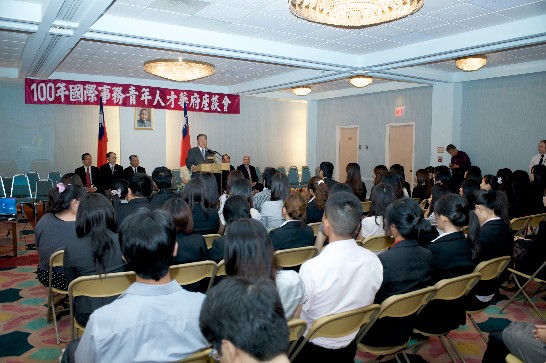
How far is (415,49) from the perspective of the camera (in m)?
7.36

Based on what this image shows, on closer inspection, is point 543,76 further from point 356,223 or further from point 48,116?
point 48,116

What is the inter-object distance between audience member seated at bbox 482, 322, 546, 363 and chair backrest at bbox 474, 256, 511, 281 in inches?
A: 18.3

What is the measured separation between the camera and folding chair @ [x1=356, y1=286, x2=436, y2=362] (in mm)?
2213

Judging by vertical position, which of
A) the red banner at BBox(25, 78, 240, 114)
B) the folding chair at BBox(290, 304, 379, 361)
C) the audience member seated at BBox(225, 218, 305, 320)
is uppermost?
the red banner at BBox(25, 78, 240, 114)

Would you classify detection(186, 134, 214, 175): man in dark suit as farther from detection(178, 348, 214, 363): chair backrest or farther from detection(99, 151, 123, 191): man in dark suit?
detection(178, 348, 214, 363): chair backrest

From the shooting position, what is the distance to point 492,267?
2955mm

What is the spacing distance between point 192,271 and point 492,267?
200cm

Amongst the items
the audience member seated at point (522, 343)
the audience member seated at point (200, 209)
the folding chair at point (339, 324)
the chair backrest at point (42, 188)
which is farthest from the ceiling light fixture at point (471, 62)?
the chair backrest at point (42, 188)

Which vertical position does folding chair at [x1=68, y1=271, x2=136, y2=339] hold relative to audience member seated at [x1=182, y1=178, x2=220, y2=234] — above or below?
below

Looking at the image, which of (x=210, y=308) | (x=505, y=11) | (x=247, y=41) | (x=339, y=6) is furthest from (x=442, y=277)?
(x=247, y=41)

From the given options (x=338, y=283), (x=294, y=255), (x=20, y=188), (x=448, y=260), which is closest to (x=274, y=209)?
(x=294, y=255)

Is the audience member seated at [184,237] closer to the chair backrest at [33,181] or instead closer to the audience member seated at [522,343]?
the audience member seated at [522,343]

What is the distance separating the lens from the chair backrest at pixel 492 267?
2809 mm

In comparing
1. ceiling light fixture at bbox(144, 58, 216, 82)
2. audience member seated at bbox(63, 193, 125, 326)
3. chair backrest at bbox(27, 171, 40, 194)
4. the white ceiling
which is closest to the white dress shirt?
audience member seated at bbox(63, 193, 125, 326)
